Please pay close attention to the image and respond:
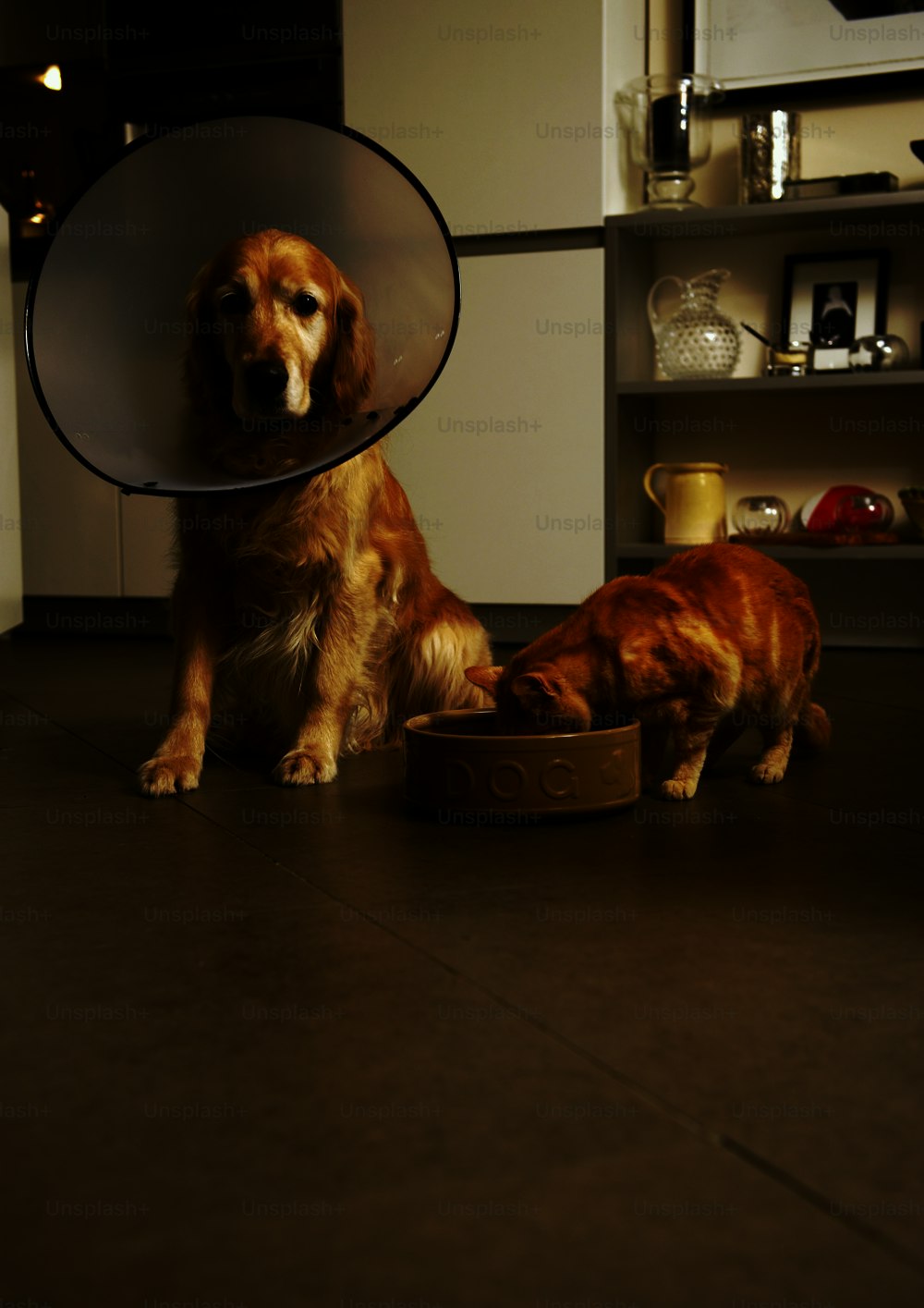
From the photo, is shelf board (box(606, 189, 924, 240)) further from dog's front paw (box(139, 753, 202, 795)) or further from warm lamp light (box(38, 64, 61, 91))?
dog's front paw (box(139, 753, 202, 795))

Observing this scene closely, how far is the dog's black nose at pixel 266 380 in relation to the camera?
72.8 inches

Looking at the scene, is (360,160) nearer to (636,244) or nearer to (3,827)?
(3,827)

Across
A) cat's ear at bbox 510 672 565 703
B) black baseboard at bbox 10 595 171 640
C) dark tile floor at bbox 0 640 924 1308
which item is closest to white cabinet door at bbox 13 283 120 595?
black baseboard at bbox 10 595 171 640

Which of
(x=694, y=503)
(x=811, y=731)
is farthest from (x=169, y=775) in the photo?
(x=694, y=503)

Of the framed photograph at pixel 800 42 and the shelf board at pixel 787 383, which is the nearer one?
the shelf board at pixel 787 383

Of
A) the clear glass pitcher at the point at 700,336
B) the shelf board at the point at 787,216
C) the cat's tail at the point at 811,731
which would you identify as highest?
the shelf board at the point at 787,216

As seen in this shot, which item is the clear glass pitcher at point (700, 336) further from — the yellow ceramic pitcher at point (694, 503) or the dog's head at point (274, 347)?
the dog's head at point (274, 347)

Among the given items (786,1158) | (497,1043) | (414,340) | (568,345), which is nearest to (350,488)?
(414,340)

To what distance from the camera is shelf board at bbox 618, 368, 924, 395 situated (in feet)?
11.7

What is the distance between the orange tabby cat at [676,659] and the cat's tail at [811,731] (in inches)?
7.7

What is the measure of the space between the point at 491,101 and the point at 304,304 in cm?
219

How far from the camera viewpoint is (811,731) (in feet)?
7.00

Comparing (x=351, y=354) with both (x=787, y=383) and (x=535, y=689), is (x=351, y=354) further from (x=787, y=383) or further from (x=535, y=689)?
Result: (x=787, y=383)

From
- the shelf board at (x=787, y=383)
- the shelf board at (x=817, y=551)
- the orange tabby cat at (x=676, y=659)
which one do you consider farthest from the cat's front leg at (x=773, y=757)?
the shelf board at (x=787, y=383)
